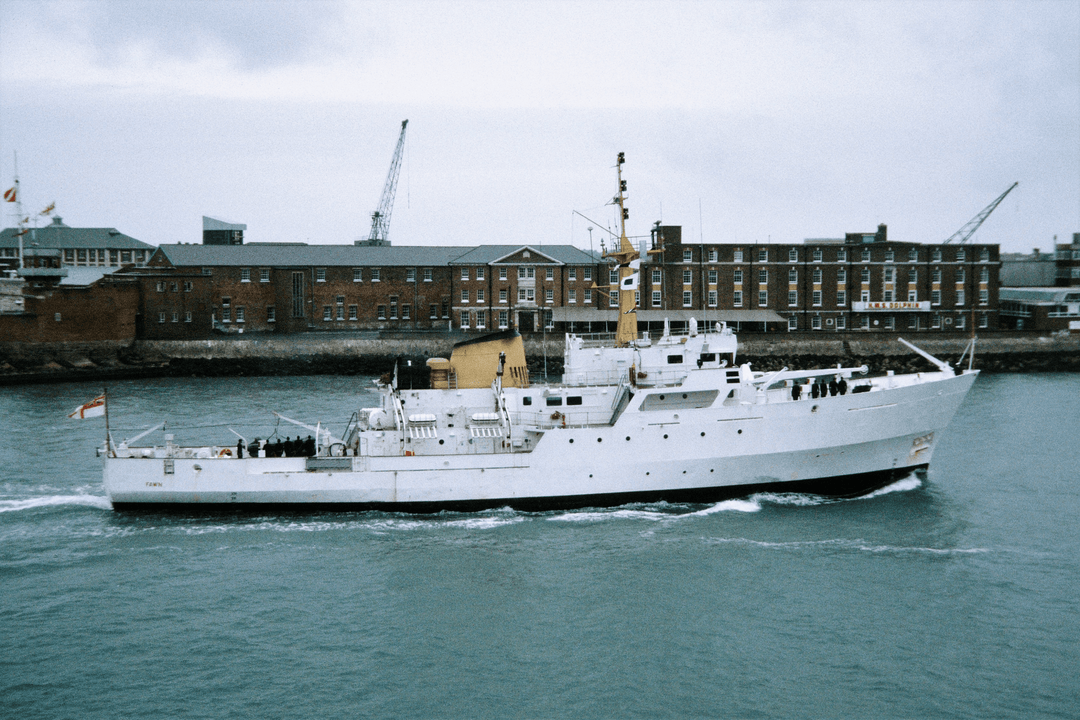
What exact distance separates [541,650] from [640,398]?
9.40 m

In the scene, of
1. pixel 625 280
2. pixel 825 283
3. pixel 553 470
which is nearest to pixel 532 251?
pixel 825 283

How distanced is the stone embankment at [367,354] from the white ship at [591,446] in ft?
96.3

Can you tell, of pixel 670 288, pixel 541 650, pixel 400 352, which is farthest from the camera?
pixel 670 288

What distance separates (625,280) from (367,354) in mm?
35245

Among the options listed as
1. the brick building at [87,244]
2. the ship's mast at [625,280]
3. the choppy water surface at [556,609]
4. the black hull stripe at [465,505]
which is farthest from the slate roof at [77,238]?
the ship's mast at [625,280]

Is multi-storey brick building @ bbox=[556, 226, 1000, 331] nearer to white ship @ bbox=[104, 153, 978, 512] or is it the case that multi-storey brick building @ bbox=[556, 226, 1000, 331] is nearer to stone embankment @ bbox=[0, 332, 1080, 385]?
stone embankment @ bbox=[0, 332, 1080, 385]

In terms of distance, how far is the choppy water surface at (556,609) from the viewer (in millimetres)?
14633

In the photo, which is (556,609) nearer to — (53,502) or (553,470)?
(553,470)

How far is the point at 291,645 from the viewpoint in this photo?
16.2 metres

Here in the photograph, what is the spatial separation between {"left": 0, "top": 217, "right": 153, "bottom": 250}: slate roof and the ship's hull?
8182 cm

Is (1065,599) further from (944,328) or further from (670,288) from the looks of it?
(944,328)

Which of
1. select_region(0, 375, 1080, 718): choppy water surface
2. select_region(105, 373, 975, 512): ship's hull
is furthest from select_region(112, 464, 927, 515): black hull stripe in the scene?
select_region(0, 375, 1080, 718): choppy water surface

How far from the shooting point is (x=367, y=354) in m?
58.4

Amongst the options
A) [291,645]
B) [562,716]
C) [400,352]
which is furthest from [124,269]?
[562,716]
